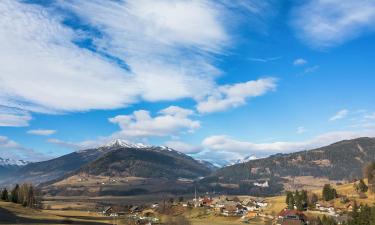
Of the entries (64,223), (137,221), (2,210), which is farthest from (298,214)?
(2,210)

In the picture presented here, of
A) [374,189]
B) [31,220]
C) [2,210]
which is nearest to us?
[31,220]

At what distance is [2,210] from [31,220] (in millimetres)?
16954

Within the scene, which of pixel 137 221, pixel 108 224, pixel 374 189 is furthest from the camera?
pixel 374 189

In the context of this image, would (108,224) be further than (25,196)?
No

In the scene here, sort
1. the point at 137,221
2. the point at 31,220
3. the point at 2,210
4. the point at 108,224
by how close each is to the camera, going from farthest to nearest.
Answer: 1. the point at 137,221
2. the point at 108,224
3. the point at 2,210
4. the point at 31,220

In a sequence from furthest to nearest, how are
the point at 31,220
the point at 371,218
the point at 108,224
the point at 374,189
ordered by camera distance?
the point at 374,189 → the point at 108,224 → the point at 31,220 → the point at 371,218

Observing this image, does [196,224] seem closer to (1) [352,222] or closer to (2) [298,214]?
(2) [298,214]

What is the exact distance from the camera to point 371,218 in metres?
109

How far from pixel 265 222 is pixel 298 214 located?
13.6 metres

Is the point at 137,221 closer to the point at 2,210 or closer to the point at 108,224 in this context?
the point at 108,224

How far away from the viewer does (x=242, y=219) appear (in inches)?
7854

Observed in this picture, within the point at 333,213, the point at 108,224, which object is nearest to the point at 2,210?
the point at 108,224

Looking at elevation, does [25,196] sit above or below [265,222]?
above

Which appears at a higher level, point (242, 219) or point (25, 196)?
point (25, 196)
